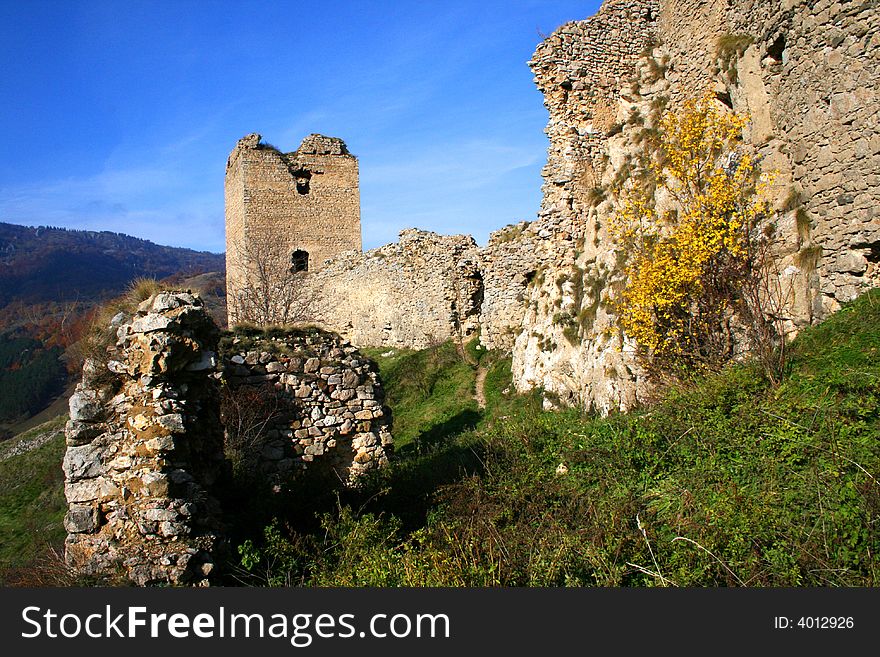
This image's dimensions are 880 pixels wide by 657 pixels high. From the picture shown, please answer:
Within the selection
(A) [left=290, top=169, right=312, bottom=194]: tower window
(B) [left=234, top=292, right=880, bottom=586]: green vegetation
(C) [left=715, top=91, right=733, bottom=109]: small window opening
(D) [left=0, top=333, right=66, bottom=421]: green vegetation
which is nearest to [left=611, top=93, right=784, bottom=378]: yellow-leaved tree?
(C) [left=715, top=91, right=733, bottom=109]: small window opening

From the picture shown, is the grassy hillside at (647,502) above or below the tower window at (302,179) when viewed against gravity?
below

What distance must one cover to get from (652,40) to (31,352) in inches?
2311

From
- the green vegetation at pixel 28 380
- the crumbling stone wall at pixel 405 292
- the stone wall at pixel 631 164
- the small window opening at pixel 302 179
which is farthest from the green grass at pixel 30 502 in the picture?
the green vegetation at pixel 28 380

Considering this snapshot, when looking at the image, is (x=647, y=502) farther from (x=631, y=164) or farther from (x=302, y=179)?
(x=302, y=179)

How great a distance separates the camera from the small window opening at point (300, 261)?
1136 inches

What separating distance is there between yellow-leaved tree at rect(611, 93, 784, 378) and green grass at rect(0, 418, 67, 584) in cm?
916

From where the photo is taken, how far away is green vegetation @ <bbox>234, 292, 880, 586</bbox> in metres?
4.63

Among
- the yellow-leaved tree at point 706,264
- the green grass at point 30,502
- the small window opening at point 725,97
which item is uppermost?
the small window opening at point 725,97

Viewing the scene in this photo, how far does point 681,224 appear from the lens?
9031mm

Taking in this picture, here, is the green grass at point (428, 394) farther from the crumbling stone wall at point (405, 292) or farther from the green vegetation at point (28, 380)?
the green vegetation at point (28, 380)

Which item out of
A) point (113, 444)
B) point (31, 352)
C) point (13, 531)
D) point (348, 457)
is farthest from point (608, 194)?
point (31, 352)

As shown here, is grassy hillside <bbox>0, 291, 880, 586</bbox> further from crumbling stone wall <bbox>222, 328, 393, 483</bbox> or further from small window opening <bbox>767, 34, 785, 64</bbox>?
small window opening <bbox>767, 34, 785, 64</bbox>

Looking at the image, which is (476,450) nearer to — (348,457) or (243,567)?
(348,457)

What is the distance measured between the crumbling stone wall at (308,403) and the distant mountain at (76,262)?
8942 cm
